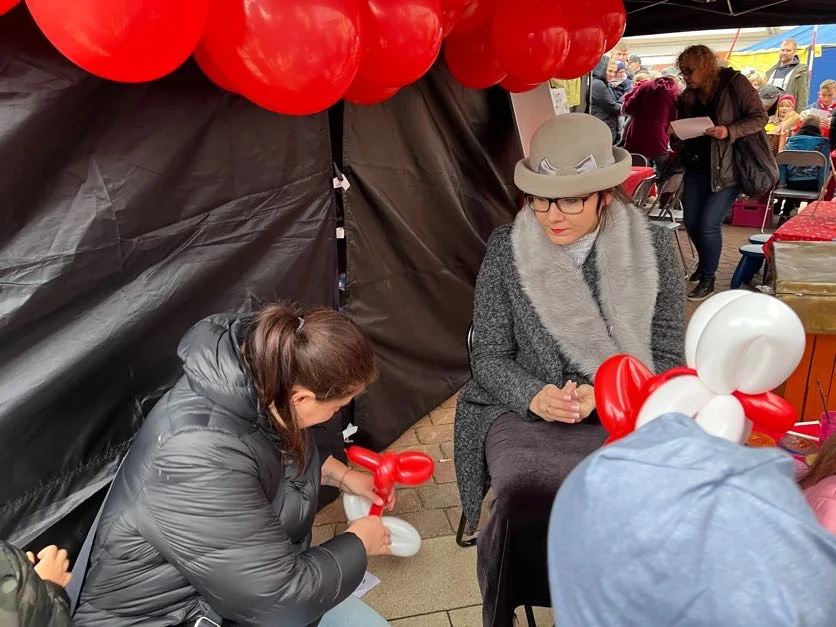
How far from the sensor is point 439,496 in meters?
2.69

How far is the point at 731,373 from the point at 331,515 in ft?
6.33

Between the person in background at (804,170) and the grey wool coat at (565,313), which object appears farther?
the person in background at (804,170)

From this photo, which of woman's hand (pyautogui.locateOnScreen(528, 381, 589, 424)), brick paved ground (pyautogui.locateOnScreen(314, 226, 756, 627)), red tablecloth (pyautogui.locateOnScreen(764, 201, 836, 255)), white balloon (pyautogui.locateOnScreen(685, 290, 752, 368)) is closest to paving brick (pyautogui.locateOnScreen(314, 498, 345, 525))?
brick paved ground (pyautogui.locateOnScreen(314, 226, 756, 627))

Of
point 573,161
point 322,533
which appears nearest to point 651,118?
point 573,161

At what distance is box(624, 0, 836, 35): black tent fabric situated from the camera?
4.39 m

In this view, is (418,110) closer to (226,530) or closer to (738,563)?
(226,530)

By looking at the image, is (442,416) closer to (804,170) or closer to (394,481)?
(394,481)

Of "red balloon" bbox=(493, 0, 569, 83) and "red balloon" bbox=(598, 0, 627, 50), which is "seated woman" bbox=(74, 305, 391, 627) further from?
"red balloon" bbox=(598, 0, 627, 50)

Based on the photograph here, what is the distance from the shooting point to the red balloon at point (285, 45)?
1.23 m

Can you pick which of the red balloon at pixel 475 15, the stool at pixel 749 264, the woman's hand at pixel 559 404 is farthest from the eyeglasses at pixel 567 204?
the stool at pixel 749 264

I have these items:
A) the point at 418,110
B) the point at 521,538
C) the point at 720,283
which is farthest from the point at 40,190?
the point at 720,283

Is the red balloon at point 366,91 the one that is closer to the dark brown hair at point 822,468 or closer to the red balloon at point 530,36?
the red balloon at point 530,36

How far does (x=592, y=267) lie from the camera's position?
1.86 metres

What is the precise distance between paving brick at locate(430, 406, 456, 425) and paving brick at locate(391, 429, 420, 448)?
0.15 meters
